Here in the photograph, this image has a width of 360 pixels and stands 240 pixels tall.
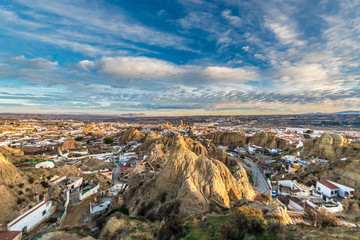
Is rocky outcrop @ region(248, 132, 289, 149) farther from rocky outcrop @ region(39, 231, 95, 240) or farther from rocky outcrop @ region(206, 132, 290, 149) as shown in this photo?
rocky outcrop @ region(39, 231, 95, 240)

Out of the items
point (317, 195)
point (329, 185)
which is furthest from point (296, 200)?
point (329, 185)

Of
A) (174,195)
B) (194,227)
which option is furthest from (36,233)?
(194,227)

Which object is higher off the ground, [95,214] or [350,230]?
[350,230]

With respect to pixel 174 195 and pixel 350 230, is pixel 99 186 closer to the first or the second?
pixel 174 195

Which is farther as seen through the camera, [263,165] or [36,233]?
[263,165]

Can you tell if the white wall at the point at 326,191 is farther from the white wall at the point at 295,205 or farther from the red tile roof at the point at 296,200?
the white wall at the point at 295,205

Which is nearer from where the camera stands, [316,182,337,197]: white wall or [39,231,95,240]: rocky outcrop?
[39,231,95,240]: rocky outcrop

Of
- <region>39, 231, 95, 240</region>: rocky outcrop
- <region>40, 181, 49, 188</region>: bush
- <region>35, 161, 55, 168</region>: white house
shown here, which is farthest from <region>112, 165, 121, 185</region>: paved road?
<region>39, 231, 95, 240</region>: rocky outcrop
